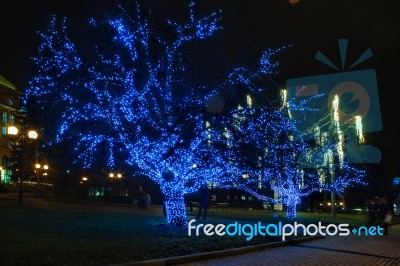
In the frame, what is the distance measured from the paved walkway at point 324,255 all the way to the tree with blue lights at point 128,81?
13.5 feet

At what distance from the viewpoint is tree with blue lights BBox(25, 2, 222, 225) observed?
15.6m

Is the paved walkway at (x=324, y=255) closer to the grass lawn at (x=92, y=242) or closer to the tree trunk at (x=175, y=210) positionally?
the grass lawn at (x=92, y=242)

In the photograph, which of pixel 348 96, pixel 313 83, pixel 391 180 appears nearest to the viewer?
pixel 313 83

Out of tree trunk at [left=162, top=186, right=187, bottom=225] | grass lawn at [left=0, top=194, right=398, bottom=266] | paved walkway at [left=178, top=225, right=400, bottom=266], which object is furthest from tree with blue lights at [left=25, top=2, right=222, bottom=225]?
paved walkway at [left=178, top=225, right=400, bottom=266]

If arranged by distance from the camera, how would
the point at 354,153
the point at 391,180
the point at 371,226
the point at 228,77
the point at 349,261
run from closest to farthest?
the point at 349,261 < the point at 228,77 < the point at 371,226 < the point at 354,153 < the point at 391,180

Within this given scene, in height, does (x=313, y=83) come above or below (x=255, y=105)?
above

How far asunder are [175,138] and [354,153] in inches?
1021

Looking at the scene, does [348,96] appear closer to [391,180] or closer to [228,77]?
[391,180]

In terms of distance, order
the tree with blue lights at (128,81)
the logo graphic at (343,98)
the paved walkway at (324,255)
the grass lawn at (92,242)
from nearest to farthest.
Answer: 1. the grass lawn at (92,242)
2. the paved walkway at (324,255)
3. the tree with blue lights at (128,81)
4. the logo graphic at (343,98)

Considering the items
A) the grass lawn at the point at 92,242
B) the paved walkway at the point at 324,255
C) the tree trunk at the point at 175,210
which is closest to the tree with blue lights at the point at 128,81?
the tree trunk at the point at 175,210

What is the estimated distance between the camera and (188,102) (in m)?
15.5

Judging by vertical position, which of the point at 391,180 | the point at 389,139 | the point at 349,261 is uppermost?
the point at 389,139

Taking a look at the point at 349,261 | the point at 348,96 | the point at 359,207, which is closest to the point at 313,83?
the point at 348,96

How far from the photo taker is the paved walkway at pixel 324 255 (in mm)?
12352
